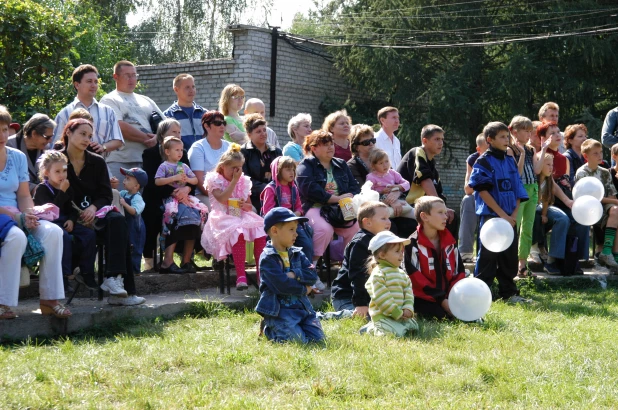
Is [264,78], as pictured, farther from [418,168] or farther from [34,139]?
[34,139]

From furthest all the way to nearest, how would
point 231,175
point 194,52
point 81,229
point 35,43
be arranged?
point 194,52 < point 35,43 < point 231,175 < point 81,229

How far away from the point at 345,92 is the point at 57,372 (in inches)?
818

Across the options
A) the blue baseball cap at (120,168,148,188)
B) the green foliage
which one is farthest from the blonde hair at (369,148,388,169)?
the green foliage

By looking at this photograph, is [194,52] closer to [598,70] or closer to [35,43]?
[598,70]

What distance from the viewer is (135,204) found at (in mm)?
8258

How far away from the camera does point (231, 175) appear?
8305 millimetres

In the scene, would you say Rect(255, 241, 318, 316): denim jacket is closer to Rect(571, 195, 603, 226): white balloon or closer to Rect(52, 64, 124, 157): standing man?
Rect(52, 64, 124, 157): standing man

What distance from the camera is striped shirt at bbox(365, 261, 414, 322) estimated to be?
6.62 metres

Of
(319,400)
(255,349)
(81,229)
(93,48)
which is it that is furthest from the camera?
(93,48)

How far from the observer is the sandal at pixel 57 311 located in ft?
21.3

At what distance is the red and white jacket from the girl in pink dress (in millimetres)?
1649

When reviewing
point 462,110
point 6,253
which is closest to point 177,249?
point 6,253

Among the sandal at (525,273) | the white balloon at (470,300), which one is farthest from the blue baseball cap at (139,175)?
the sandal at (525,273)

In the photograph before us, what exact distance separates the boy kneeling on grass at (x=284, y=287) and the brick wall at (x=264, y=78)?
15143 millimetres
